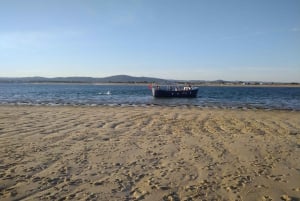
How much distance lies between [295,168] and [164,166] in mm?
3271

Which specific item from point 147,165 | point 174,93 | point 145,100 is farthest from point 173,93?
point 147,165

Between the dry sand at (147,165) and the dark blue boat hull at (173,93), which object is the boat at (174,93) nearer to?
the dark blue boat hull at (173,93)

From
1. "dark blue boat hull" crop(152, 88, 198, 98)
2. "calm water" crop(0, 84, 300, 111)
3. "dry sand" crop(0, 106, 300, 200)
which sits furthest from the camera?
"dark blue boat hull" crop(152, 88, 198, 98)

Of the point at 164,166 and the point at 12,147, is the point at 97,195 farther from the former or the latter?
the point at 12,147

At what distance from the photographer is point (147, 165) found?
7984 mm

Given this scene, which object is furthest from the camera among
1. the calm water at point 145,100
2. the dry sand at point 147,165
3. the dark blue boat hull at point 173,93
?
the dark blue boat hull at point 173,93

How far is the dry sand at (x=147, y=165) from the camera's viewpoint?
6.20m

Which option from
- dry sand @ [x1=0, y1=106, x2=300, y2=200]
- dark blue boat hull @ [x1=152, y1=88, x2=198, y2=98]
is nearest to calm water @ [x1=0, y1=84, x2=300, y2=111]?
dark blue boat hull @ [x1=152, y1=88, x2=198, y2=98]

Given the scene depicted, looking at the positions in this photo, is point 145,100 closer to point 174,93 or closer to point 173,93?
point 173,93

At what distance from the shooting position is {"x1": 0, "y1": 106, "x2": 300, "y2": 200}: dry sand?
20.3ft

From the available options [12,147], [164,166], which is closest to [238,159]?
[164,166]

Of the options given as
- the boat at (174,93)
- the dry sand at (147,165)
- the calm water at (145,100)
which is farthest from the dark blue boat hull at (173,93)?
the dry sand at (147,165)

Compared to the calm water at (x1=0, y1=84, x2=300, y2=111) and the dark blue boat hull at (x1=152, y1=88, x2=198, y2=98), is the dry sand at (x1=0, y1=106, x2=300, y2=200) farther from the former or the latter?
the dark blue boat hull at (x1=152, y1=88, x2=198, y2=98)

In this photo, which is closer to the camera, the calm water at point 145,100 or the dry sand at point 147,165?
the dry sand at point 147,165
